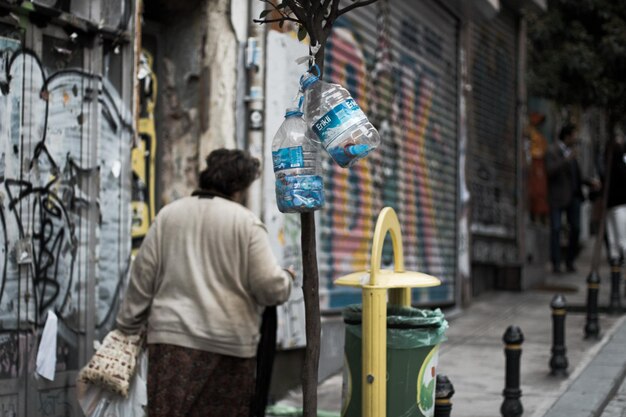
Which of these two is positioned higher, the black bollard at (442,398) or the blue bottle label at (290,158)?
the blue bottle label at (290,158)

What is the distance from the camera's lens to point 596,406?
637cm

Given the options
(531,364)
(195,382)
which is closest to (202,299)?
(195,382)

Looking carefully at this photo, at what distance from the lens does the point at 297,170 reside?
3.78 m

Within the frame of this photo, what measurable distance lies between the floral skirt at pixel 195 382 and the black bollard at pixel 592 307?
5179 millimetres

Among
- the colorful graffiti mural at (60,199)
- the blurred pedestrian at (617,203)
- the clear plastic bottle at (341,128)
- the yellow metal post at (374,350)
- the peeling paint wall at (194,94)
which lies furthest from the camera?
the blurred pedestrian at (617,203)

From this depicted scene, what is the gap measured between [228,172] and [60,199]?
4.97 feet

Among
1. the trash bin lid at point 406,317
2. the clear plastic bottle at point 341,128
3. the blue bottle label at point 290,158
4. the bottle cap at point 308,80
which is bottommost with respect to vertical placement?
the trash bin lid at point 406,317

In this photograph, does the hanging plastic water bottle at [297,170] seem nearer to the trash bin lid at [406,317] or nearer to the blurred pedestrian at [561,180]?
the trash bin lid at [406,317]

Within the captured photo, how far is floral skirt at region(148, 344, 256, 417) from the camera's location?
15.3 feet

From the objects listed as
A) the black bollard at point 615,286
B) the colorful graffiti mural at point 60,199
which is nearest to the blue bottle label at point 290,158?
the colorful graffiti mural at point 60,199

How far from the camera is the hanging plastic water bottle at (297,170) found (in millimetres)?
3748

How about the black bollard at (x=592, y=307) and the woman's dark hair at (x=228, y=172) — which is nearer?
the woman's dark hair at (x=228, y=172)

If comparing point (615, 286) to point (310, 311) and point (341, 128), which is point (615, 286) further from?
point (341, 128)

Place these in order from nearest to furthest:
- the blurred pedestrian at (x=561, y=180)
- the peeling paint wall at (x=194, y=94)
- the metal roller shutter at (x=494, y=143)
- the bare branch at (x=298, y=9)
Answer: the bare branch at (x=298, y=9), the peeling paint wall at (x=194, y=94), the metal roller shutter at (x=494, y=143), the blurred pedestrian at (x=561, y=180)
